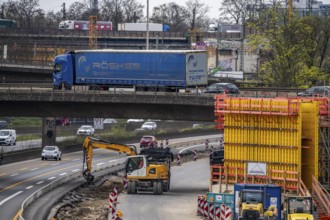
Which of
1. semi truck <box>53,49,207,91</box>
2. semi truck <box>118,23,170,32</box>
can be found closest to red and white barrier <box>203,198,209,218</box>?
semi truck <box>53,49,207,91</box>

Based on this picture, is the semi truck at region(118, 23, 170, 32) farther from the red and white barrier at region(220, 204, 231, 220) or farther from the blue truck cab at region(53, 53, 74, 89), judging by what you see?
the red and white barrier at region(220, 204, 231, 220)

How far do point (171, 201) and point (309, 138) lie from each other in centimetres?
936

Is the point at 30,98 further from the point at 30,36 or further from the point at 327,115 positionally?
the point at 30,36

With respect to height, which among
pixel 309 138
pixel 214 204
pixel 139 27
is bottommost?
pixel 214 204

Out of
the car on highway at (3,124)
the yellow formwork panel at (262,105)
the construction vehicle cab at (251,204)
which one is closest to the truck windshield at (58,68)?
the yellow formwork panel at (262,105)

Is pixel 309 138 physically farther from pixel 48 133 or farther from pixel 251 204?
pixel 48 133

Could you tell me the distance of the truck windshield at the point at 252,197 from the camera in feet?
141

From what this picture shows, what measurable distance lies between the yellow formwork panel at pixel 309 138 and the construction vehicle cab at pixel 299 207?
40.5 ft

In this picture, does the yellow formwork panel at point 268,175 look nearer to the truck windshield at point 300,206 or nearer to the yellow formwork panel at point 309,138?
the yellow formwork panel at point 309,138

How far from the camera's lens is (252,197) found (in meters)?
43.0

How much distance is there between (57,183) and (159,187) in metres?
6.96

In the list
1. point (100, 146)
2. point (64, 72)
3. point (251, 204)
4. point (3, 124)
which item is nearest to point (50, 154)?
point (64, 72)

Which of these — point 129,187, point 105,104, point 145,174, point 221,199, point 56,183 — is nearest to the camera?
point 221,199

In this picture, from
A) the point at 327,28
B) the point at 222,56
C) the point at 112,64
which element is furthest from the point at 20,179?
the point at 222,56
